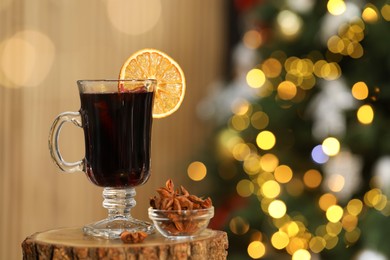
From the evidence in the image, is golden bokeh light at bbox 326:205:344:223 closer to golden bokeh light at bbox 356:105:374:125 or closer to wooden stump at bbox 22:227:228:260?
golden bokeh light at bbox 356:105:374:125

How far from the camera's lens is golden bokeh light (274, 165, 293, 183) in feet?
12.0

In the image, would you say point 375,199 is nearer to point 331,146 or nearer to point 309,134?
point 331,146

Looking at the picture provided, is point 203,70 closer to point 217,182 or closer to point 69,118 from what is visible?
point 217,182

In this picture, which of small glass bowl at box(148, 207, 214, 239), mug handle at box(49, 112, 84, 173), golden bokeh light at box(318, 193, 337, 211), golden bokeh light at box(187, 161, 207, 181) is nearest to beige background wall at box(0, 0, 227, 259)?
golden bokeh light at box(187, 161, 207, 181)

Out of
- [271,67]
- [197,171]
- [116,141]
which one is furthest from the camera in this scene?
[197,171]

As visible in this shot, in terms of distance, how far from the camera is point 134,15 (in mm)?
4457

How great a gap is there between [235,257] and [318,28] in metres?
1.05

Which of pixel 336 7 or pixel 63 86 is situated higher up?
pixel 336 7

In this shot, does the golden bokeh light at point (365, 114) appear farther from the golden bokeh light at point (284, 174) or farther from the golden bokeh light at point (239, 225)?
the golden bokeh light at point (239, 225)

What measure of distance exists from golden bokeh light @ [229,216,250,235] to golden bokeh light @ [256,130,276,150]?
0.33 m

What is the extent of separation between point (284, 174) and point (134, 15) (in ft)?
4.29

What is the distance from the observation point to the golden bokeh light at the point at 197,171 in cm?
432

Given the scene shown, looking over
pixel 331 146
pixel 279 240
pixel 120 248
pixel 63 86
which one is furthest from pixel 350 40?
pixel 120 248

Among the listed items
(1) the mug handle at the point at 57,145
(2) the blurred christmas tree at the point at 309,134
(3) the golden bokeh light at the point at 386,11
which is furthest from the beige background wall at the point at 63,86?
(1) the mug handle at the point at 57,145
